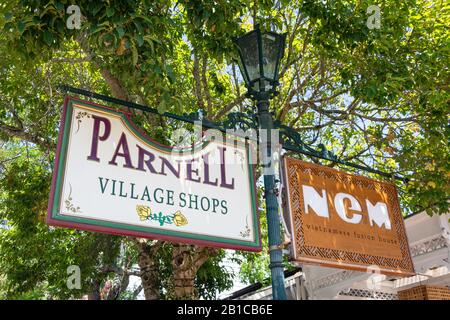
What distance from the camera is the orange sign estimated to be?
172 inches

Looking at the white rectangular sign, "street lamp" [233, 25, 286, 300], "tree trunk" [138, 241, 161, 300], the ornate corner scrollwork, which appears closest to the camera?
the white rectangular sign

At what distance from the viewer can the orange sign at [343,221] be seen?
4359 millimetres

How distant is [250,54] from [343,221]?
6.01 ft

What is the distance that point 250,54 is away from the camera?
4.53 meters

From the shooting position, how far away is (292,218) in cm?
432

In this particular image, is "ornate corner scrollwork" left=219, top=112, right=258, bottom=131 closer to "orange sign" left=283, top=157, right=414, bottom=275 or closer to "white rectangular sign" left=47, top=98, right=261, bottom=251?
"white rectangular sign" left=47, top=98, right=261, bottom=251

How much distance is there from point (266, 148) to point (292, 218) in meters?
0.67

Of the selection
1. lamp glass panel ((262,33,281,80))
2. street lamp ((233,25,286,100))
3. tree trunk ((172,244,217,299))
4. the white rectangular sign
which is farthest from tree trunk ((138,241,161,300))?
lamp glass panel ((262,33,281,80))

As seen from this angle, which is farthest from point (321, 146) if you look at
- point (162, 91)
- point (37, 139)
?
point (37, 139)

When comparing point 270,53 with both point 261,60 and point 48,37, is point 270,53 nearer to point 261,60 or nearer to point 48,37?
point 261,60

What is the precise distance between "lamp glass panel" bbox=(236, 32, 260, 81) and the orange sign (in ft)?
2.91
